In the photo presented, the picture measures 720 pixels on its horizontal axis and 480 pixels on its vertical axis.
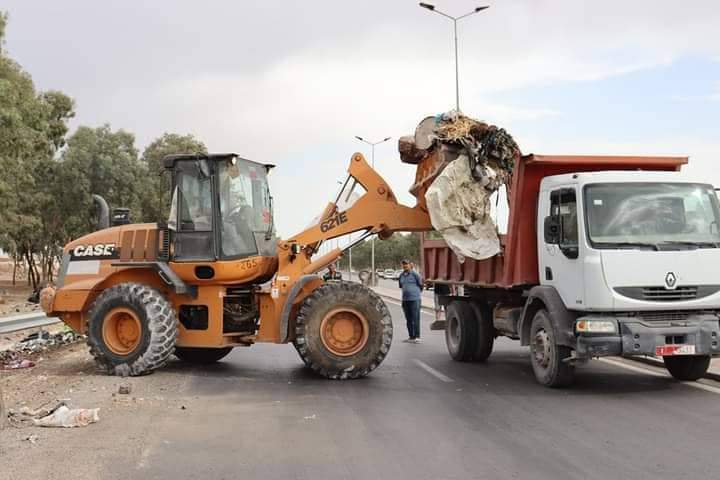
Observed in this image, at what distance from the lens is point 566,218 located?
9.83m

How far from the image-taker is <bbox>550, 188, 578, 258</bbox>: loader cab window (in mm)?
9633

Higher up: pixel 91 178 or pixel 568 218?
pixel 91 178

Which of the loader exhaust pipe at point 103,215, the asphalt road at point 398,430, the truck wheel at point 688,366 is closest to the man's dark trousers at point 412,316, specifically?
the asphalt road at point 398,430

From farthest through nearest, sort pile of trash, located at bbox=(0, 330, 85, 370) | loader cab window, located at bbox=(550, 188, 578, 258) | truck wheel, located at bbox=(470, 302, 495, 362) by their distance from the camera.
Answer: truck wheel, located at bbox=(470, 302, 495, 362)
pile of trash, located at bbox=(0, 330, 85, 370)
loader cab window, located at bbox=(550, 188, 578, 258)

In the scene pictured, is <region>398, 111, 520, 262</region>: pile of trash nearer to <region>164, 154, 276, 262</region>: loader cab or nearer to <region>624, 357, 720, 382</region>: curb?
<region>164, 154, 276, 262</region>: loader cab

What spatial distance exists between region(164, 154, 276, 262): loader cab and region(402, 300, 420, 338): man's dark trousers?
21.1 ft

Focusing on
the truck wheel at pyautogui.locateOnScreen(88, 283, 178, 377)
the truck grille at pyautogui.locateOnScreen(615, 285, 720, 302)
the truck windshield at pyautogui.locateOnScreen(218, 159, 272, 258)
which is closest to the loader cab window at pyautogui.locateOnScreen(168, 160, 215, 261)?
the truck windshield at pyautogui.locateOnScreen(218, 159, 272, 258)

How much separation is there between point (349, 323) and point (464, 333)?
2.98 metres

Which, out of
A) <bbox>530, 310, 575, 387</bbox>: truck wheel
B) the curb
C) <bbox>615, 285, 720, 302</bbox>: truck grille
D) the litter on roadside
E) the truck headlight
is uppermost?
<bbox>615, 285, 720, 302</bbox>: truck grille

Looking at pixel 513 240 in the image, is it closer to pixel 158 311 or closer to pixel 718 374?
pixel 718 374

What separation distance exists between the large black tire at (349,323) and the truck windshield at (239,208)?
4.70 feet

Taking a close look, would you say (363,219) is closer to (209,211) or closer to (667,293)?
(209,211)

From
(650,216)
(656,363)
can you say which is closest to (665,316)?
(650,216)

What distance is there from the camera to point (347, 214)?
1172 cm
